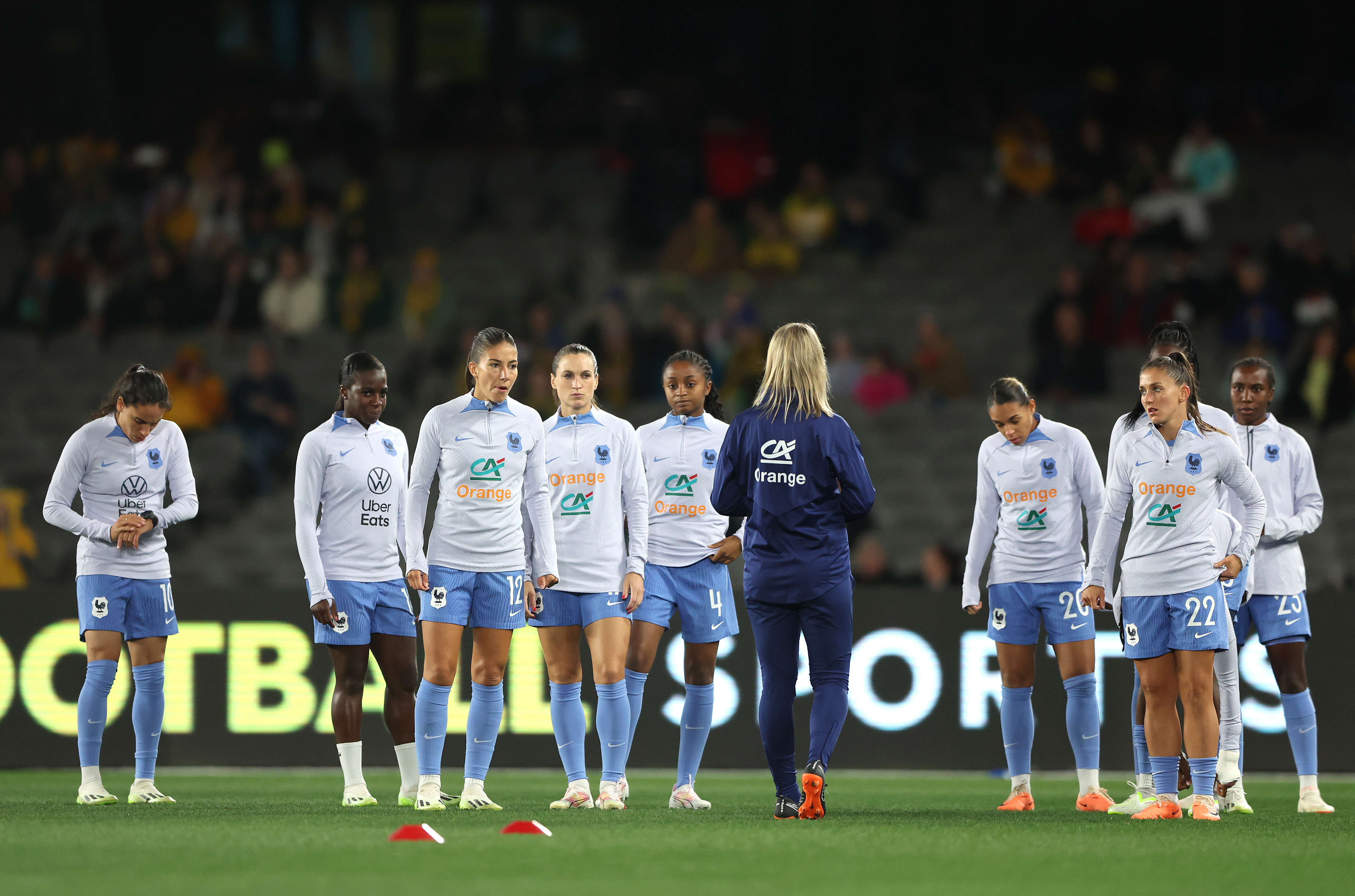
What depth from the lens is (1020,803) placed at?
332 inches

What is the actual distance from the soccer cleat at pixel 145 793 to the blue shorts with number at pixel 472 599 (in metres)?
1.95

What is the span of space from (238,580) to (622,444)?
8.17 metres

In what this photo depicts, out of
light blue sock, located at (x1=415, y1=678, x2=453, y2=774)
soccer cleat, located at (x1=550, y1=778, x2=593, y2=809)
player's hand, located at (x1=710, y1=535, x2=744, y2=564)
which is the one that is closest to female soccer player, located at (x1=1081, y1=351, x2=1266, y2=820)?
player's hand, located at (x1=710, y1=535, x2=744, y2=564)

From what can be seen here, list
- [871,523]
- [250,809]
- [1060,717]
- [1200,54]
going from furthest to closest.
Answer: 1. [1200,54]
2. [871,523]
3. [1060,717]
4. [250,809]

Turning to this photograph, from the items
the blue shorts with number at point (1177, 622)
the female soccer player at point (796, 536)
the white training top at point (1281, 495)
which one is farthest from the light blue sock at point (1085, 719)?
the female soccer player at point (796, 536)

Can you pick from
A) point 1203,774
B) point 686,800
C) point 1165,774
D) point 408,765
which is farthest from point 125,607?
point 1203,774

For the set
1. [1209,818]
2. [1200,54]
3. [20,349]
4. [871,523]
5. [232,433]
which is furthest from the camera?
[1200,54]

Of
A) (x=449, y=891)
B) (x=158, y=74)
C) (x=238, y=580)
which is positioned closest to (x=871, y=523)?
(x=238, y=580)

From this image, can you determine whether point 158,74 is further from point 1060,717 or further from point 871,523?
point 1060,717

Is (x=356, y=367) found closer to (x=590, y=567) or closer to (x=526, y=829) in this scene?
(x=590, y=567)

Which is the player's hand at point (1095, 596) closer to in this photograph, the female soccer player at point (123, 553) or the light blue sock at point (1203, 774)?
the light blue sock at point (1203, 774)

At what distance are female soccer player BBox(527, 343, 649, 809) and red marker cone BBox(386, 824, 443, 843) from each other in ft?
5.30

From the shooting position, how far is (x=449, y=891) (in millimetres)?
5180

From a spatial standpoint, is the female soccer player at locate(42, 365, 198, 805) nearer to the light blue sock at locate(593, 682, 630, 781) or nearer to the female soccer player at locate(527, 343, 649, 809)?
the female soccer player at locate(527, 343, 649, 809)
